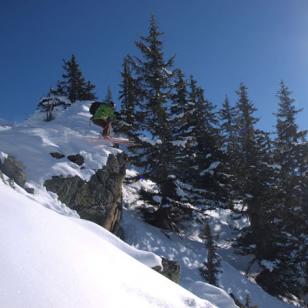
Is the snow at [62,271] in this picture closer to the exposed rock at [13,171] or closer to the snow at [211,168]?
the exposed rock at [13,171]

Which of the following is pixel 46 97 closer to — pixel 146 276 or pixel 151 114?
pixel 151 114

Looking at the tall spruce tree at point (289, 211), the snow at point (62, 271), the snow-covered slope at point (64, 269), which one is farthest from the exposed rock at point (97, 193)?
the tall spruce tree at point (289, 211)

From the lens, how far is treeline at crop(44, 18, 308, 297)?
68.4ft

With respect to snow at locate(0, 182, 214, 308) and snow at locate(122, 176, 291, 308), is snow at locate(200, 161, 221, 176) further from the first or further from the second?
snow at locate(0, 182, 214, 308)

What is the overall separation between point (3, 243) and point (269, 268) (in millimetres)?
19007

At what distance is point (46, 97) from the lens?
37125 millimetres

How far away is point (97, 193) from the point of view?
1530 cm

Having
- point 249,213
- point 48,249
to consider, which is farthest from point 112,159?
point 48,249

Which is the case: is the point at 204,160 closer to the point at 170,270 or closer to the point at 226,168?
the point at 226,168

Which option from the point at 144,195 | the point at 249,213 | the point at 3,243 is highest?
the point at 249,213

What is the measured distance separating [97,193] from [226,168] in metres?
12.7

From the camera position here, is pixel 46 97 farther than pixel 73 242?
Yes

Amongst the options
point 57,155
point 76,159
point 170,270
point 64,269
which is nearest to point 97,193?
point 76,159

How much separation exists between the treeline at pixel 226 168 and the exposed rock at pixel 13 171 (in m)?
8.72
